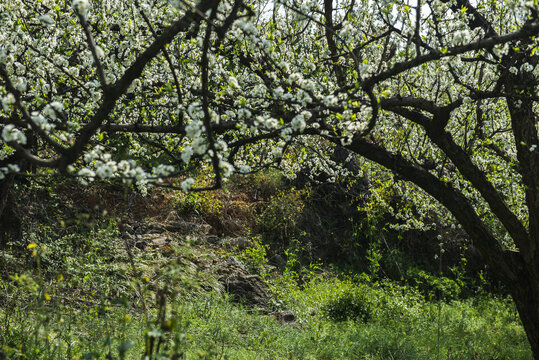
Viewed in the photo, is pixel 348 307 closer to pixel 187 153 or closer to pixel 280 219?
pixel 280 219

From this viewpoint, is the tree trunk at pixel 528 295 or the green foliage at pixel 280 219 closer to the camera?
the tree trunk at pixel 528 295

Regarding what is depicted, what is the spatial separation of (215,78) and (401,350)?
14.3 feet

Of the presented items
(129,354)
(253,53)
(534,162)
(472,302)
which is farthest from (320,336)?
(472,302)

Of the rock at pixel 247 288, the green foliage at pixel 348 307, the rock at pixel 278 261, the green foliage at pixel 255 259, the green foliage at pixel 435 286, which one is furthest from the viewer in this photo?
the rock at pixel 278 261

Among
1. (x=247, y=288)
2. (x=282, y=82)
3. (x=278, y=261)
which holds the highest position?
(x=282, y=82)

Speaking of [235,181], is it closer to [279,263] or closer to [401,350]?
[279,263]

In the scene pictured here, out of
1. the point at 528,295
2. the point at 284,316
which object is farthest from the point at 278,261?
the point at 528,295

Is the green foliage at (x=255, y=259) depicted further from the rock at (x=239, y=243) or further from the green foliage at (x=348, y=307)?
the green foliage at (x=348, y=307)

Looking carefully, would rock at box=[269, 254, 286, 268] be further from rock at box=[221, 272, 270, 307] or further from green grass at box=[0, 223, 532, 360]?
rock at box=[221, 272, 270, 307]

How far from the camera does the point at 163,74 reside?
19.0ft

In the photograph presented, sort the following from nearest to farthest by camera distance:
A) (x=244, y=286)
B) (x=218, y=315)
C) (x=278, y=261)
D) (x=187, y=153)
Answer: (x=187, y=153) < (x=218, y=315) < (x=244, y=286) < (x=278, y=261)

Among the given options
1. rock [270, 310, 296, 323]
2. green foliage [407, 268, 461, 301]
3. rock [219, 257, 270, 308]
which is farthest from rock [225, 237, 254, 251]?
green foliage [407, 268, 461, 301]

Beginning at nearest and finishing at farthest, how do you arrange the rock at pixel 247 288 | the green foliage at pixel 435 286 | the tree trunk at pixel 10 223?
the tree trunk at pixel 10 223
the rock at pixel 247 288
the green foliage at pixel 435 286

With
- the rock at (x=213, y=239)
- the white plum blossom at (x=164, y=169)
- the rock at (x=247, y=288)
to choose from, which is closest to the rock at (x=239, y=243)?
the rock at (x=213, y=239)
